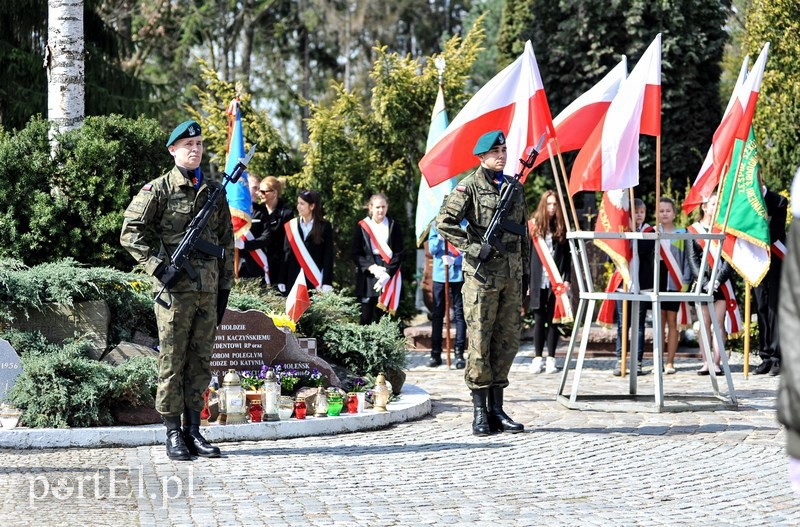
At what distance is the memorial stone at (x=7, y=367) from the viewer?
8.31 meters

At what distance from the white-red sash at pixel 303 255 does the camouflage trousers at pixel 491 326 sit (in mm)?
4163

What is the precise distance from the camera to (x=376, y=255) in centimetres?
1308

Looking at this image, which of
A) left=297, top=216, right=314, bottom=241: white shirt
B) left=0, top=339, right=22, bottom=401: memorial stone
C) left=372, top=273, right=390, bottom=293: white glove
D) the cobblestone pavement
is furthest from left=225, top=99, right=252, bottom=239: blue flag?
left=0, top=339, right=22, bottom=401: memorial stone

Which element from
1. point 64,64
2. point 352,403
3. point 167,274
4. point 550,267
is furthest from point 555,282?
point 167,274

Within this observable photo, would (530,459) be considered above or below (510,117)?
below

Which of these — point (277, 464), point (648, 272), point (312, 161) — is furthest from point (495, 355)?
point (312, 161)

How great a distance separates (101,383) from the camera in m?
8.10

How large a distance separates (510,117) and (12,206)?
4.71m

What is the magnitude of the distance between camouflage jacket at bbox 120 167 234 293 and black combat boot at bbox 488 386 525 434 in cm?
229

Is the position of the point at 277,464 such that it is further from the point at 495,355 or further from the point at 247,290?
the point at 247,290

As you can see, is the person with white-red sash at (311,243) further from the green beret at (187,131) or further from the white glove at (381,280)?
the green beret at (187,131)

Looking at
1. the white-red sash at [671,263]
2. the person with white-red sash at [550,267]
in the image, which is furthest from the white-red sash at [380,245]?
the white-red sash at [671,263]

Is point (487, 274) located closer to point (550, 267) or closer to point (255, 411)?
point (255, 411)

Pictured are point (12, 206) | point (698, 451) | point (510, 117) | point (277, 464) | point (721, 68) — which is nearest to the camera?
point (277, 464)
